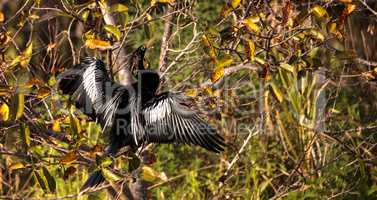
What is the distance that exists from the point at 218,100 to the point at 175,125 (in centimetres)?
37

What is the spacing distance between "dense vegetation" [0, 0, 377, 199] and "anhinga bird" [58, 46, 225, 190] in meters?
0.11

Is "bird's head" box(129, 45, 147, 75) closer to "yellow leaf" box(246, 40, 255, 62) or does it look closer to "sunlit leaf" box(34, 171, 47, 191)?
"yellow leaf" box(246, 40, 255, 62)

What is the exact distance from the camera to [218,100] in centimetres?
365

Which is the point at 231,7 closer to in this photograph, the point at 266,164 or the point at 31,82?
the point at 31,82

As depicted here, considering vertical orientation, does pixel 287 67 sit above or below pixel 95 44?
below

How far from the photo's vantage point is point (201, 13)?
264 inches

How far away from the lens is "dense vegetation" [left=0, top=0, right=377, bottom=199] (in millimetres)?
3363

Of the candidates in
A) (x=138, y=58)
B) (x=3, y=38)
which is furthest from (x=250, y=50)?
(x=3, y=38)

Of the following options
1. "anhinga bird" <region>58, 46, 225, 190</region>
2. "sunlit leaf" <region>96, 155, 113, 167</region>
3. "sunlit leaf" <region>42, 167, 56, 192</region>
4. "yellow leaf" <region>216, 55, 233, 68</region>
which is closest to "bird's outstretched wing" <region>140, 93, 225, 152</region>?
"anhinga bird" <region>58, 46, 225, 190</region>

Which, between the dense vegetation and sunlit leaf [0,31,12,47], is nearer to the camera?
the dense vegetation

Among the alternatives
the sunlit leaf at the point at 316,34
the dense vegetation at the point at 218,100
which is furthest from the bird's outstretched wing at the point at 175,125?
the sunlit leaf at the point at 316,34

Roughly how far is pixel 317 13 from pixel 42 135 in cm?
154

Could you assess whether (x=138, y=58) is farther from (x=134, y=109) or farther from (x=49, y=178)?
(x=49, y=178)

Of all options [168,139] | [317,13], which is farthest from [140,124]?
[317,13]
